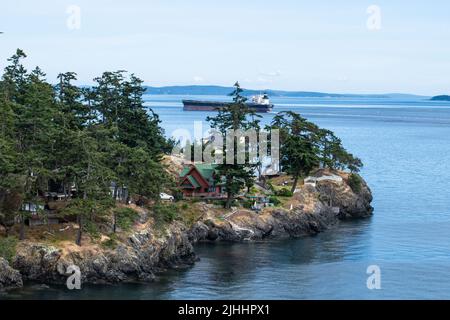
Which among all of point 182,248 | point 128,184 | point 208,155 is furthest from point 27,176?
point 208,155

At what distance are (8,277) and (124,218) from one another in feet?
42.3

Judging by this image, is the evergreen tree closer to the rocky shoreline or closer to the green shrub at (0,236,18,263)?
the rocky shoreline

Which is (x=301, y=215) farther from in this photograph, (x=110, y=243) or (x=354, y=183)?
(x=110, y=243)

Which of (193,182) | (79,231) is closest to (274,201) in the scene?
(193,182)

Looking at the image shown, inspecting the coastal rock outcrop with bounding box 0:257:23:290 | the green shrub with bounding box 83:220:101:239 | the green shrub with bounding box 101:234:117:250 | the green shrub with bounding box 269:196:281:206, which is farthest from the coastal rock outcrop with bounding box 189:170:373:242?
the coastal rock outcrop with bounding box 0:257:23:290

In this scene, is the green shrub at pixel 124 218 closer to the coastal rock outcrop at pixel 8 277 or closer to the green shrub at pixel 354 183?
the coastal rock outcrop at pixel 8 277

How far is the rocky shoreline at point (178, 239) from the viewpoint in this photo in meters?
62.7

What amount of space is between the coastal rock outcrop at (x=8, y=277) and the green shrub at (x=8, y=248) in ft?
3.58

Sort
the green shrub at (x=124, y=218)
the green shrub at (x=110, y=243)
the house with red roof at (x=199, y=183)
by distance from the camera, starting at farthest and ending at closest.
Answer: the house with red roof at (x=199, y=183) < the green shrub at (x=124, y=218) < the green shrub at (x=110, y=243)

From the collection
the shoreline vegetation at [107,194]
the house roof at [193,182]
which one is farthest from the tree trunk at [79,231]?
the house roof at [193,182]

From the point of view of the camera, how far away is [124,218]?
229 feet

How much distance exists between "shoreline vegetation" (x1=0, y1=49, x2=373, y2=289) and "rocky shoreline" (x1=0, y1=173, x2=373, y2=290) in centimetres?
11

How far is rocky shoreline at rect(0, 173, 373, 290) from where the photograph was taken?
6272cm
